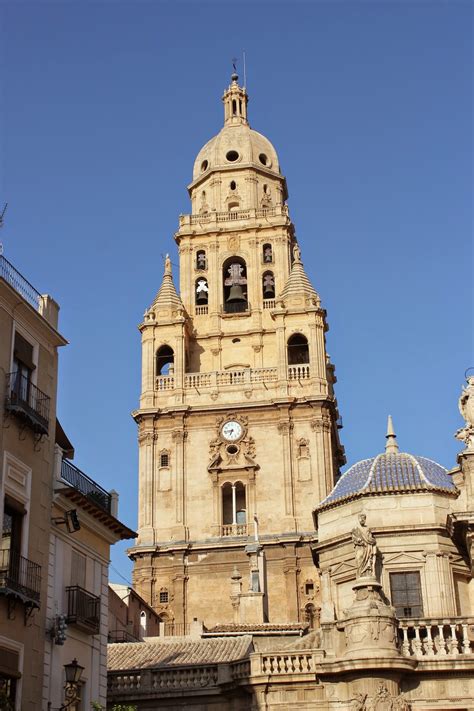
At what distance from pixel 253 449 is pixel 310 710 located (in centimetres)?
3289

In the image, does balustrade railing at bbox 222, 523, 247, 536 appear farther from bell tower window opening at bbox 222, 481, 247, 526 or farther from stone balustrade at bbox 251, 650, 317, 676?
stone balustrade at bbox 251, 650, 317, 676

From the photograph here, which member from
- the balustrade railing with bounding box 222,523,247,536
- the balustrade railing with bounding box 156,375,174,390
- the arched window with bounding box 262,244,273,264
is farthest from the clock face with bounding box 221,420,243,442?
the arched window with bounding box 262,244,273,264

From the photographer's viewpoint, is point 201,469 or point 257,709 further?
point 201,469

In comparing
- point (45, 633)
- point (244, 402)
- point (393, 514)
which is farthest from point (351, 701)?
point (244, 402)

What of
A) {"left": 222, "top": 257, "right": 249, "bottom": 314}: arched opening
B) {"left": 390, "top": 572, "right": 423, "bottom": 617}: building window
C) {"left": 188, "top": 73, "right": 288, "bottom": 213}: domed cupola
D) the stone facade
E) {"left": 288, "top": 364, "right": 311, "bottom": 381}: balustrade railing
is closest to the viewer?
the stone facade

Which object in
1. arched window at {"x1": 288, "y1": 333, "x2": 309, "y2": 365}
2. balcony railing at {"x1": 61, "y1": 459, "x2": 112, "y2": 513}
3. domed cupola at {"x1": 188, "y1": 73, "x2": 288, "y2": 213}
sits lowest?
balcony railing at {"x1": 61, "y1": 459, "x2": 112, "y2": 513}

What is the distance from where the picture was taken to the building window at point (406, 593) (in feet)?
124

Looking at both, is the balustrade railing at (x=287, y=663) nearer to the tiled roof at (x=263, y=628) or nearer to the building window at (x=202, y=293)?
the tiled roof at (x=263, y=628)

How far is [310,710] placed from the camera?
31.9 metres

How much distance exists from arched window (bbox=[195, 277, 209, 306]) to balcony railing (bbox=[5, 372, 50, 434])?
1697 inches

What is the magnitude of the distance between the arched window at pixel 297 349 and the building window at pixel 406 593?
30053mm

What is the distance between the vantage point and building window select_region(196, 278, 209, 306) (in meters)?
72.5

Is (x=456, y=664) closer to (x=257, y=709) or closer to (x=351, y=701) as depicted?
(x=351, y=701)

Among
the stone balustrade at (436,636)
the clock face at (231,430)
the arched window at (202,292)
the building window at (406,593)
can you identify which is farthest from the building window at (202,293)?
the stone balustrade at (436,636)
